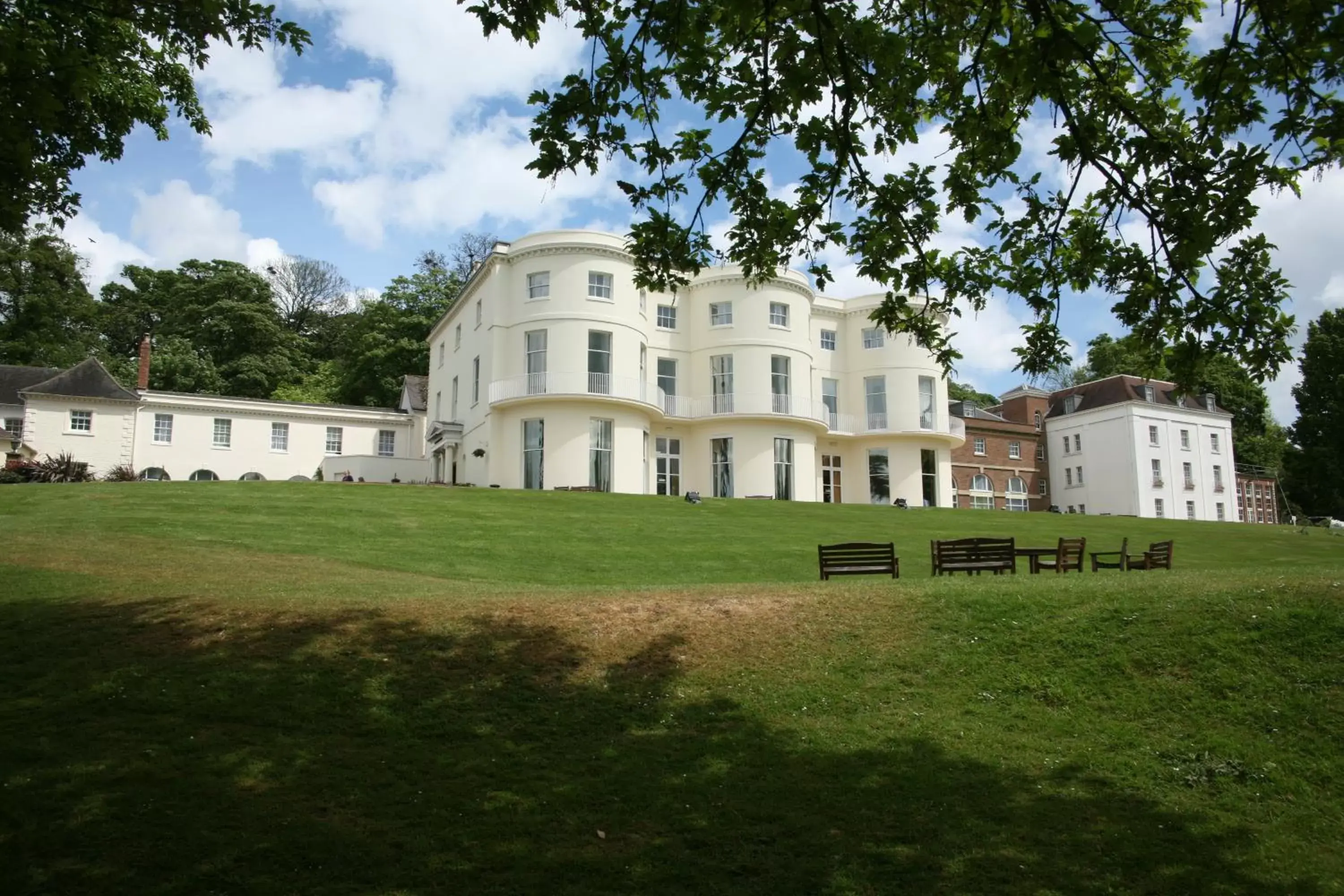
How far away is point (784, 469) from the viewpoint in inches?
1604

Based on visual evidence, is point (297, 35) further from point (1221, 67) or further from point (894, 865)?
point (894, 865)

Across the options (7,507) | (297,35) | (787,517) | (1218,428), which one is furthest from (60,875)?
(1218,428)

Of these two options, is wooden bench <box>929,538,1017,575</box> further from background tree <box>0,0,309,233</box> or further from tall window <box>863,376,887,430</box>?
tall window <box>863,376,887,430</box>

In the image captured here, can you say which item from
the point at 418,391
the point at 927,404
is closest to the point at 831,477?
the point at 927,404

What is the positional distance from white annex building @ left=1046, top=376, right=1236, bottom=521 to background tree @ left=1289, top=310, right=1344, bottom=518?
699 cm

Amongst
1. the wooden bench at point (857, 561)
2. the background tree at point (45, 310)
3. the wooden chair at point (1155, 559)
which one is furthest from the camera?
the background tree at point (45, 310)

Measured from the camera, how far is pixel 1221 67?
6809mm

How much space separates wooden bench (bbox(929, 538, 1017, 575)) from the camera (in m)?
16.1

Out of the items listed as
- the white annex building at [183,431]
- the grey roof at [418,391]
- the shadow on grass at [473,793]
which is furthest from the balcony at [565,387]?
the shadow on grass at [473,793]

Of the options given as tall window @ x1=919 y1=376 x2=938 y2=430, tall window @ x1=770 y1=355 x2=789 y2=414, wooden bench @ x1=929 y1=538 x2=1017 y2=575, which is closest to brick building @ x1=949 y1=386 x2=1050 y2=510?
tall window @ x1=919 y1=376 x2=938 y2=430

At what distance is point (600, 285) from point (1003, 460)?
34.6 m

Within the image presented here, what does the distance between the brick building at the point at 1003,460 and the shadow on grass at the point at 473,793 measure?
49.0m

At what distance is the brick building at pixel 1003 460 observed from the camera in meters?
57.1

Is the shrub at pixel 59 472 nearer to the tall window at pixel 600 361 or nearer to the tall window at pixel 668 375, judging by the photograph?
the tall window at pixel 600 361
